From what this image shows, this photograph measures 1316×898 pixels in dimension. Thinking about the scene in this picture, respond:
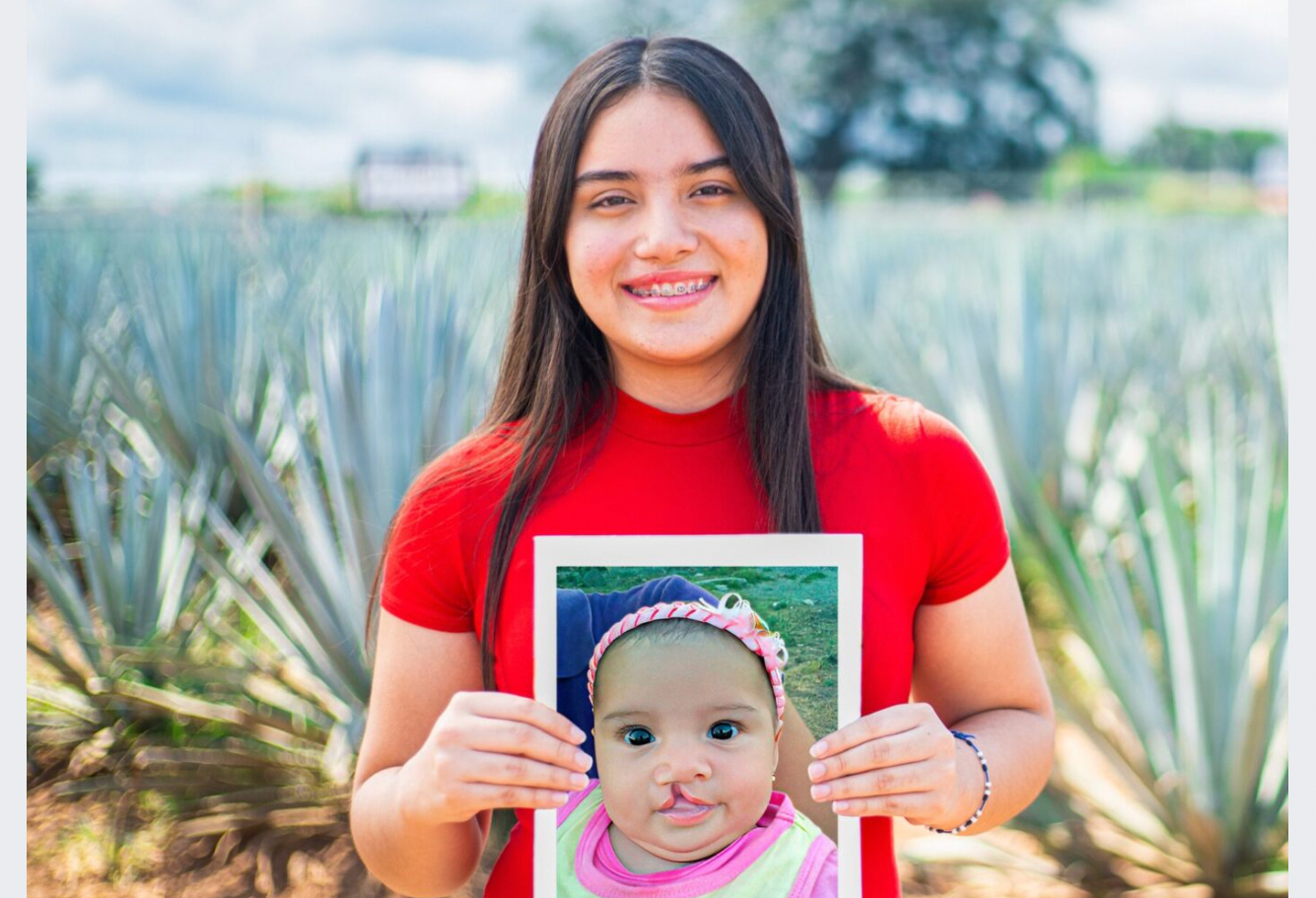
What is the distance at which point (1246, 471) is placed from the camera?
2.50 metres

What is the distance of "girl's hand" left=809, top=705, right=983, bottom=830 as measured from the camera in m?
1.04

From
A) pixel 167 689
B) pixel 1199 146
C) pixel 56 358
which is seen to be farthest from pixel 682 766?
pixel 1199 146

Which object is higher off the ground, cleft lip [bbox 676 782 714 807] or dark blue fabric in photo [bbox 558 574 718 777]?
dark blue fabric in photo [bbox 558 574 718 777]

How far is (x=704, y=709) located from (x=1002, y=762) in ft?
1.06

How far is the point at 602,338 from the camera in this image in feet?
4.31

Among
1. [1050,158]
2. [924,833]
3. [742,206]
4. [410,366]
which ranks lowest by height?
[924,833]

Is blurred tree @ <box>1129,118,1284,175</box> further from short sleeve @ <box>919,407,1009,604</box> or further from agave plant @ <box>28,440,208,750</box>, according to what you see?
short sleeve @ <box>919,407,1009,604</box>

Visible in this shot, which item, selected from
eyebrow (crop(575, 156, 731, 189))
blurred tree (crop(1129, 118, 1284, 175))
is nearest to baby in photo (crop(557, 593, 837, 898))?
eyebrow (crop(575, 156, 731, 189))

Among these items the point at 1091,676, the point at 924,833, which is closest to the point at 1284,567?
the point at 1091,676

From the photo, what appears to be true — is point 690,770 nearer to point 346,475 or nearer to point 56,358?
point 346,475

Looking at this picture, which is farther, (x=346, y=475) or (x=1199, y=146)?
(x=1199, y=146)

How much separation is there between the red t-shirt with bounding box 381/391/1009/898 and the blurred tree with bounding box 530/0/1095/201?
42.2m

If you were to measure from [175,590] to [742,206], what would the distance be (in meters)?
2.37

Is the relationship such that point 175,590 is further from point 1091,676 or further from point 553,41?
point 553,41
